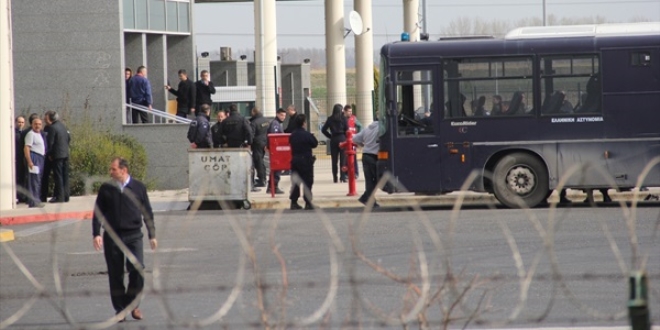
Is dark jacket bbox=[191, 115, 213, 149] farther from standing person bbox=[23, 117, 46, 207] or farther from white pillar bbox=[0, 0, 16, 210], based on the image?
white pillar bbox=[0, 0, 16, 210]

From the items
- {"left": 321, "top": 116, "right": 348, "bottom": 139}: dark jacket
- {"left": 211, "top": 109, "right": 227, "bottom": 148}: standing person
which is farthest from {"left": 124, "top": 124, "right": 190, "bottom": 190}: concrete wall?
{"left": 321, "top": 116, "right": 348, "bottom": 139}: dark jacket

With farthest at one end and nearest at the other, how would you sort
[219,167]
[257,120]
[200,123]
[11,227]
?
[257,120] < [200,123] < [219,167] < [11,227]

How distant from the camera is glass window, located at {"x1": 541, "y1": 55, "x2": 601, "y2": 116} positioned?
2123cm

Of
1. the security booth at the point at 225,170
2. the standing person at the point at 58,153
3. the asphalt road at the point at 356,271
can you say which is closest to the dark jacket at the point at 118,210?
the asphalt road at the point at 356,271

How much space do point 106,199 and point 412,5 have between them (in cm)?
3975

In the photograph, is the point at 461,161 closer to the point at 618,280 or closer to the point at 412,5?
the point at 618,280

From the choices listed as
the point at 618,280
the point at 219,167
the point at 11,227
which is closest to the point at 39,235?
the point at 11,227

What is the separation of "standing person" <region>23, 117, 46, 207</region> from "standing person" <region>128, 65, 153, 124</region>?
Result: 5.53 metres

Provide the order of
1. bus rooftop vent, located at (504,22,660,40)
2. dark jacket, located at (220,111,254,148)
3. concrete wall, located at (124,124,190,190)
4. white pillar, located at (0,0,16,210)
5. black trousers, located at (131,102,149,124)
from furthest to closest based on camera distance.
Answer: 1. black trousers, located at (131,102,149,124)
2. concrete wall, located at (124,124,190,190)
3. dark jacket, located at (220,111,254,148)
4. white pillar, located at (0,0,16,210)
5. bus rooftop vent, located at (504,22,660,40)

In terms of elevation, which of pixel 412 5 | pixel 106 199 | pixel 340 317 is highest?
pixel 412 5

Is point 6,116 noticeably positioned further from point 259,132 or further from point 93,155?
point 259,132

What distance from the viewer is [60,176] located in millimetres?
23844

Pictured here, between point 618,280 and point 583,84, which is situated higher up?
point 583,84

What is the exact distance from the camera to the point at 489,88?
70.5ft
